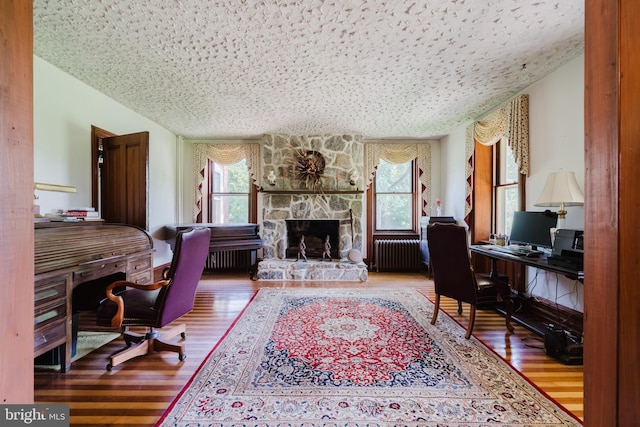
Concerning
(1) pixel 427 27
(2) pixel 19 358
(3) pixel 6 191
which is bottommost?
(2) pixel 19 358

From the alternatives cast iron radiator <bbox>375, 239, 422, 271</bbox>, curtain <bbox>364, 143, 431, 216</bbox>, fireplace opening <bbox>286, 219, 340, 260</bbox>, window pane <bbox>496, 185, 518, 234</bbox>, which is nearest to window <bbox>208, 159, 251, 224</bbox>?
fireplace opening <bbox>286, 219, 340, 260</bbox>

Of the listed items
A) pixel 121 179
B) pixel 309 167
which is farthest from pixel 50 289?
pixel 309 167

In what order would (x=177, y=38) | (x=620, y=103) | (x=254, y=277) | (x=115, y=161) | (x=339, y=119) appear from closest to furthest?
(x=620, y=103)
(x=177, y=38)
(x=115, y=161)
(x=339, y=119)
(x=254, y=277)

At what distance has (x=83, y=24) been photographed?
2.13 meters

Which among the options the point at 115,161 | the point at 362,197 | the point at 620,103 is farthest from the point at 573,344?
the point at 115,161

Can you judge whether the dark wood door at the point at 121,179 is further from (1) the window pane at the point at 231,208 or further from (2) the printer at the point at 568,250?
(2) the printer at the point at 568,250

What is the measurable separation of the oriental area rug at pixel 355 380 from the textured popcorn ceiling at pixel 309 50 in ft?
8.61

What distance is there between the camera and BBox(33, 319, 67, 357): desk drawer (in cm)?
175

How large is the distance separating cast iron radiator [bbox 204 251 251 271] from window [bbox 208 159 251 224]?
66 centimetres

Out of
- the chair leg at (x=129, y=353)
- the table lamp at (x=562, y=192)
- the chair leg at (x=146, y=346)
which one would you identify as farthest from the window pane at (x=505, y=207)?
the chair leg at (x=129, y=353)

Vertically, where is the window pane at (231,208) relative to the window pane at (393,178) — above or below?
below

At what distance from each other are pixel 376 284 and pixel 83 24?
452 centimetres

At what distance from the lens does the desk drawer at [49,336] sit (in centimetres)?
175

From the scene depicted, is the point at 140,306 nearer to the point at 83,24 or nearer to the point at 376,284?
the point at 83,24
